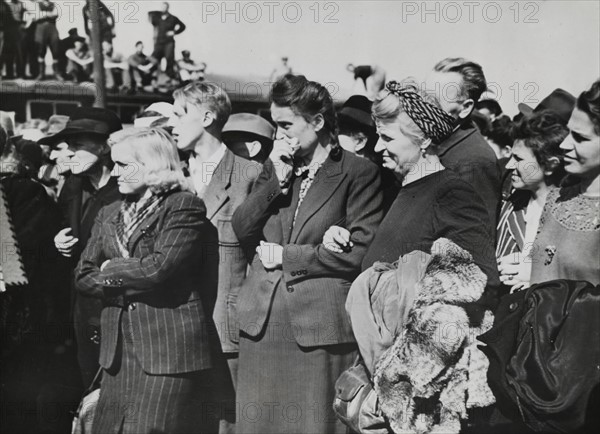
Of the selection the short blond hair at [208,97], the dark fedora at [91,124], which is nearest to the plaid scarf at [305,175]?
the short blond hair at [208,97]

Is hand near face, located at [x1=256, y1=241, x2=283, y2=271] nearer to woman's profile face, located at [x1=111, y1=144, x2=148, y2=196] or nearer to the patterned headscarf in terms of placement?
woman's profile face, located at [x1=111, y1=144, x2=148, y2=196]

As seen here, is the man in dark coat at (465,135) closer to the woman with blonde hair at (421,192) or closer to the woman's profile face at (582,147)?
the woman with blonde hair at (421,192)

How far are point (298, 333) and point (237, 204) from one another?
0.83 meters

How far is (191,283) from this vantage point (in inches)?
157

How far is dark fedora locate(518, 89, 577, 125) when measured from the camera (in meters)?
3.81

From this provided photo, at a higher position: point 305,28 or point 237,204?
point 305,28

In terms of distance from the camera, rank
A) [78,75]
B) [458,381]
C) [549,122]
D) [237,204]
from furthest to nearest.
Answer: [78,75]
[237,204]
[549,122]
[458,381]

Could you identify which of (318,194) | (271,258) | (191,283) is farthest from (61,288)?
(318,194)

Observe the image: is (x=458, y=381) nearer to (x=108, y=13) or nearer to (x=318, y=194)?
(x=318, y=194)

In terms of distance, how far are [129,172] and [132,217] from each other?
0.75ft

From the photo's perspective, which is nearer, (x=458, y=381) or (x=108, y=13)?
(x=458, y=381)

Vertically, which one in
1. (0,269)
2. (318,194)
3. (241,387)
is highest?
(318,194)

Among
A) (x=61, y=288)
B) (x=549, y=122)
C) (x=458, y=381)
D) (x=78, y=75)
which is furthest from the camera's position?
(x=78, y=75)

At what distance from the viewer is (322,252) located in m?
3.79
